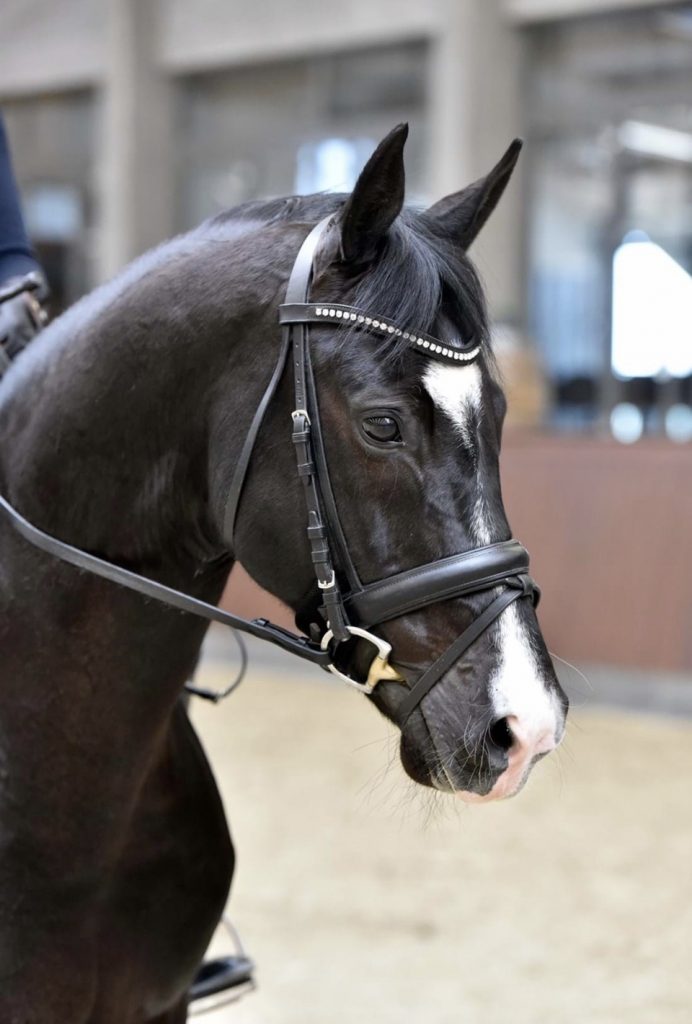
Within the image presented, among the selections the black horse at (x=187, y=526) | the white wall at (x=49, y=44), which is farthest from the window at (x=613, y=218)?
the black horse at (x=187, y=526)

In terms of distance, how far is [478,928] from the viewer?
3.99m

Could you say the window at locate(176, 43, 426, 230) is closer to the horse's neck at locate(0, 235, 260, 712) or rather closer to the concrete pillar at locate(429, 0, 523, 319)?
the concrete pillar at locate(429, 0, 523, 319)

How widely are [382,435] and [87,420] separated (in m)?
0.44

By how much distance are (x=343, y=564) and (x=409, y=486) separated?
0.42 ft

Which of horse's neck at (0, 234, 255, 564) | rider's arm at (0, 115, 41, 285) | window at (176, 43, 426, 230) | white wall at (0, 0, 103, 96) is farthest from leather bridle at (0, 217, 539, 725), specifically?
white wall at (0, 0, 103, 96)

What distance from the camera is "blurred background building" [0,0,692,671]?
9781 mm

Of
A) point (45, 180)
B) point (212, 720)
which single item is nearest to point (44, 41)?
point (45, 180)

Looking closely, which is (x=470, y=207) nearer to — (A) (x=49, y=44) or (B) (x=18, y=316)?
(B) (x=18, y=316)

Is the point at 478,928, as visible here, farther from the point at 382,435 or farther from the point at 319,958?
the point at 382,435

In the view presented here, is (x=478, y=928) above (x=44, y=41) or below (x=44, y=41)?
below

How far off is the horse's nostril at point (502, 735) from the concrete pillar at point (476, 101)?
8279 mm

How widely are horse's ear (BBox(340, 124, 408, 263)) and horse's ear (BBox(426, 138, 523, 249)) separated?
0.47 ft

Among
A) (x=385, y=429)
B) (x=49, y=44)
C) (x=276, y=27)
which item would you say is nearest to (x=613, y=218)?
(x=276, y=27)

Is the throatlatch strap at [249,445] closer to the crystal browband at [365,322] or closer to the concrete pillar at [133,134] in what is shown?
the crystal browband at [365,322]
